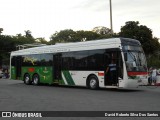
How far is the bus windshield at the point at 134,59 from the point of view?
1980cm

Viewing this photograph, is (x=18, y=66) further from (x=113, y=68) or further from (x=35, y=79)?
(x=113, y=68)

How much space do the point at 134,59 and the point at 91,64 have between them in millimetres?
2899

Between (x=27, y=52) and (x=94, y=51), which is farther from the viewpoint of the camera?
(x=27, y=52)

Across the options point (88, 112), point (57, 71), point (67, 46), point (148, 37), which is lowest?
point (88, 112)

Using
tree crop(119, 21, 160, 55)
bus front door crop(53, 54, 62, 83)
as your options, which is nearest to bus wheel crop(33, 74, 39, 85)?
bus front door crop(53, 54, 62, 83)

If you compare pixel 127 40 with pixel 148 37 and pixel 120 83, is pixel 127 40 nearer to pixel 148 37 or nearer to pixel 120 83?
pixel 120 83

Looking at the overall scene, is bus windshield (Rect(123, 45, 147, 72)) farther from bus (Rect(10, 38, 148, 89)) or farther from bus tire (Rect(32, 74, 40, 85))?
bus tire (Rect(32, 74, 40, 85))

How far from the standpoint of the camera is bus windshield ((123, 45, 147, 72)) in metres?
19.8

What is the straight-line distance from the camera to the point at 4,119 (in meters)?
9.62

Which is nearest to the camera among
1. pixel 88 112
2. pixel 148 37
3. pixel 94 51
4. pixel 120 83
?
pixel 88 112

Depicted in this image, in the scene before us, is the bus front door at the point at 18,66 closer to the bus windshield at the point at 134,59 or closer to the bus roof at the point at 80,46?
the bus roof at the point at 80,46

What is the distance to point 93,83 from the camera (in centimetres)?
2147

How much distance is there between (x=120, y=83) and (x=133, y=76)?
90cm

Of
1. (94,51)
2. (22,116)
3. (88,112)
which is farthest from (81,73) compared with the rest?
(22,116)
